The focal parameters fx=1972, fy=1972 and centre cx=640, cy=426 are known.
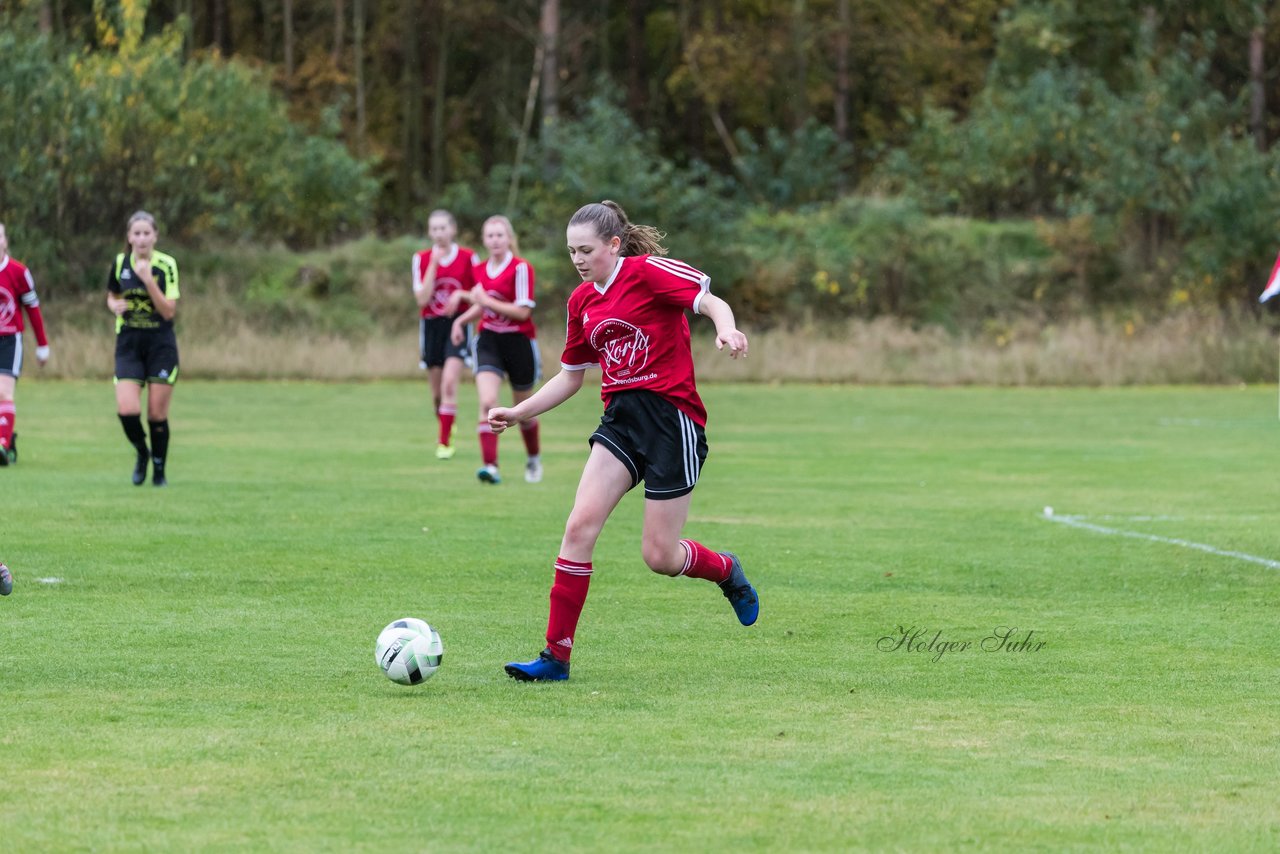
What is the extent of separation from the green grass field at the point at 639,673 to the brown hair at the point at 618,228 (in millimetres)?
1633

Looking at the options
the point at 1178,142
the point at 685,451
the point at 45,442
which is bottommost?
the point at 45,442

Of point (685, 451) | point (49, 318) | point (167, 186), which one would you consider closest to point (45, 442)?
Answer: point (685, 451)

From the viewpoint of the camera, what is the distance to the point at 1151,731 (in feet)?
21.0

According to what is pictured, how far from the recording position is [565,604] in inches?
292

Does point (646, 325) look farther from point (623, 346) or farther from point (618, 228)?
point (618, 228)

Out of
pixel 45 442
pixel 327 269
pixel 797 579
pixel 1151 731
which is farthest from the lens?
pixel 327 269

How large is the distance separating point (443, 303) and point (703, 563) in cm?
1033

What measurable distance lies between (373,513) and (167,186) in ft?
95.3

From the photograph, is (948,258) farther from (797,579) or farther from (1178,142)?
(797,579)

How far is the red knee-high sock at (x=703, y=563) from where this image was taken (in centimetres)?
793

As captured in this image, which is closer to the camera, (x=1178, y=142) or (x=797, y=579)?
(x=797, y=579)

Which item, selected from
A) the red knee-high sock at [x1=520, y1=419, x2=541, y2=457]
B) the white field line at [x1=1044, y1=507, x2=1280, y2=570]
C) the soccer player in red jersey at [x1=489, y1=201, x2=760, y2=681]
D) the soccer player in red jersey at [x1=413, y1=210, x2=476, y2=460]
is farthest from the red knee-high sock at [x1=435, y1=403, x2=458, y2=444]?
the soccer player in red jersey at [x1=489, y1=201, x2=760, y2=681]

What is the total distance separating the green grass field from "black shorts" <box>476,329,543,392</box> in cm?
93

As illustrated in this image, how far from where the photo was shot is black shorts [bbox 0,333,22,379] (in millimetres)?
16297
